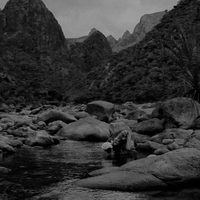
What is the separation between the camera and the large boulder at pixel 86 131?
2794 centimetres

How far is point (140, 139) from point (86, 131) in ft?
19.2

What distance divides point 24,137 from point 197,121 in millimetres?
12569

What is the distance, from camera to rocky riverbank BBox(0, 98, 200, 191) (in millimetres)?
13422

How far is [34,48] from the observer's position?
159 meters

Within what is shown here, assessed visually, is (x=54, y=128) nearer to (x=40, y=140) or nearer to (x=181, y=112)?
(x=40, y=140)

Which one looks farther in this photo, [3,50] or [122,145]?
[3,50]

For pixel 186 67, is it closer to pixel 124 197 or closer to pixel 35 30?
pixel 124 197

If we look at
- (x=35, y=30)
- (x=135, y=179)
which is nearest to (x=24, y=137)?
(x=135, y=179)

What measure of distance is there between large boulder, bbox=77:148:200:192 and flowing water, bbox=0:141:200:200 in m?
0.51

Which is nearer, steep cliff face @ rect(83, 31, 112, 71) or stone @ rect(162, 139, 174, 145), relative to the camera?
stone @ rect(162, 139, 174, 145)

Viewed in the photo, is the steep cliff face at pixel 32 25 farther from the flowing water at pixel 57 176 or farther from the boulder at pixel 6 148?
the flowing water at pixel 57 176

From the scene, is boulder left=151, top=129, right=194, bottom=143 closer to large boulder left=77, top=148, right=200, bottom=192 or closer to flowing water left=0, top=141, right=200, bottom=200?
flowing water left=0, top=141, right=200, bottom=200

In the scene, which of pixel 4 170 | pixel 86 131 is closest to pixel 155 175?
pixel 4 170

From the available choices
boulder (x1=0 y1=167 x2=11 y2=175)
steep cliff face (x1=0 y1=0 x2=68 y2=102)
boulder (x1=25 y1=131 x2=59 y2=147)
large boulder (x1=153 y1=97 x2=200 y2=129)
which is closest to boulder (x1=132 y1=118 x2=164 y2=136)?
large boulder (x1=153 y1=97 x2=200 y2=129)
